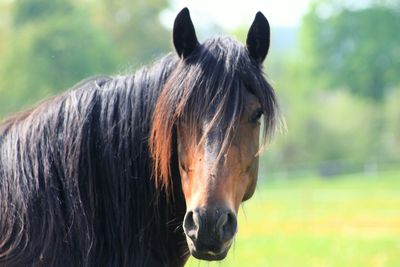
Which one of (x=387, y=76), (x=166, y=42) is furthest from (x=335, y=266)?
(x=387, y=76)

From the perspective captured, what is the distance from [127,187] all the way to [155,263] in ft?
1.61

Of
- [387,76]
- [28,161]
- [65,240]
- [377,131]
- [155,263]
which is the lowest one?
[377,131]

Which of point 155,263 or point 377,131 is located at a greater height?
point 155,263

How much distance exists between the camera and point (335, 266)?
12227mm

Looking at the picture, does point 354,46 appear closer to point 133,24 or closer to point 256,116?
point 133,24

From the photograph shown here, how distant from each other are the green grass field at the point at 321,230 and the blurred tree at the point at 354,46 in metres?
32.0

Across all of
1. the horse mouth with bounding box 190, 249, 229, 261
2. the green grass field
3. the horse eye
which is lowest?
the green grass field

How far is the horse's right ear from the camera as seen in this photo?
13.7 ft

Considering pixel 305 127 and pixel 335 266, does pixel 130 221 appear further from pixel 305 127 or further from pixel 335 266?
pixel 305 127

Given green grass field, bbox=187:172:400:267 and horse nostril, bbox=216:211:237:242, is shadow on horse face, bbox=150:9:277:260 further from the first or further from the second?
green grass field, bbox=187:172:400:267

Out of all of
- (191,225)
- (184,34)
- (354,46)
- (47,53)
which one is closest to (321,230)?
(184,34)

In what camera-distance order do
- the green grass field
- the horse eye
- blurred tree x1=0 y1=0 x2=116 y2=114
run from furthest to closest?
blurred tree x1=0 y1=0 x2=116 y2=114
the green grass field
the horse eye

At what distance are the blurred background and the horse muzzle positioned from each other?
0.99 m

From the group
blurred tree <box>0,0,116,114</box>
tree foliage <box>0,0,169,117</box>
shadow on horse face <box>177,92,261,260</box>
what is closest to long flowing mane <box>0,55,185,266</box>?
shadow on horse face <box>177,92,261,260</box>
